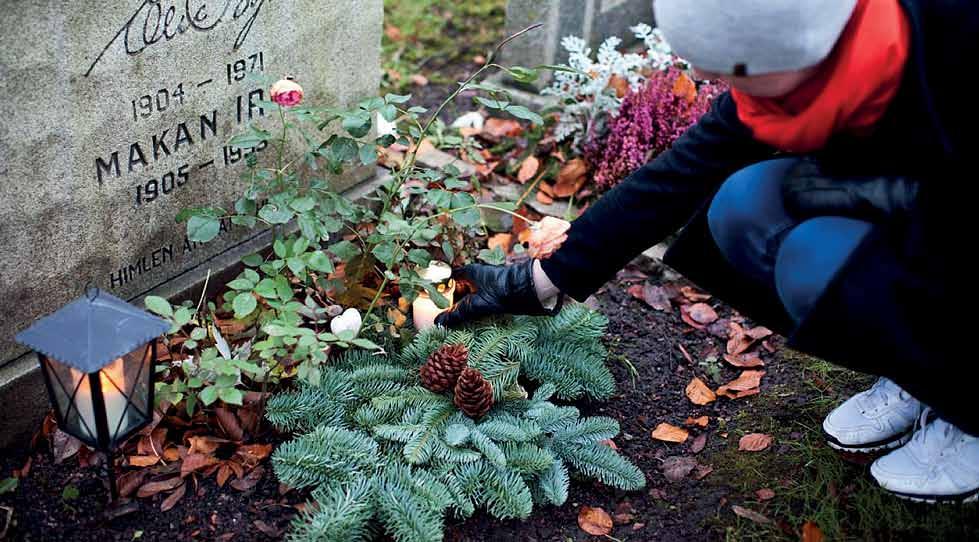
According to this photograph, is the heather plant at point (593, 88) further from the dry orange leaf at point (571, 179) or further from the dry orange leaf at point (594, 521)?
the dry orange leaf at point (594, 521)

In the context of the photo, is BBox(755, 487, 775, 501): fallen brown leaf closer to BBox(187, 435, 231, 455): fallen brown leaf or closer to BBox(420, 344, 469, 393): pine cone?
BBox(420, 344, 469, 393): pine cone

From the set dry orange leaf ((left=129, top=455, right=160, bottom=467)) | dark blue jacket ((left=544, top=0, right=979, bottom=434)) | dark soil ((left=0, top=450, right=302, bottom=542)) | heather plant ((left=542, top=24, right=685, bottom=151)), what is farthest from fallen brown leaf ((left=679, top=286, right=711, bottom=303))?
dry orange leaf ((left=129, top=455, right=160, bottom=467))

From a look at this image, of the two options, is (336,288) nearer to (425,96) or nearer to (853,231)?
(853,231)

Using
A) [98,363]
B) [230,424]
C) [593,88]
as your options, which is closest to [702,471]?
[230,424]

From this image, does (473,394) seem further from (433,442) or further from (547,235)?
(547,235)

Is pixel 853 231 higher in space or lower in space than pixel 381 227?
higher

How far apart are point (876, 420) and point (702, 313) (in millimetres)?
699

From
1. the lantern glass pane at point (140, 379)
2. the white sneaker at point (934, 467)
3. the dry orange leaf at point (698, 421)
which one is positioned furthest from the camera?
the dry orange leaf at point (698, 421)

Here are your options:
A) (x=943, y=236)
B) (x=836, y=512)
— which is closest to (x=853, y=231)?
(x=943, y=236)

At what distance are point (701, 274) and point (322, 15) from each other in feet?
4.04

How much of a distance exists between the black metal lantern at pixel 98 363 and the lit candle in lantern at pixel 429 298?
0.72m

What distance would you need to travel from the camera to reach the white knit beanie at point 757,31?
1397 mm

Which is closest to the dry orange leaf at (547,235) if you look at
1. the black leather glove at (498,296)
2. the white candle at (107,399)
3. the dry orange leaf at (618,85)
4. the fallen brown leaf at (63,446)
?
the black leather glove at (498,296)

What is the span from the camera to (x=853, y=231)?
1.66 meters
